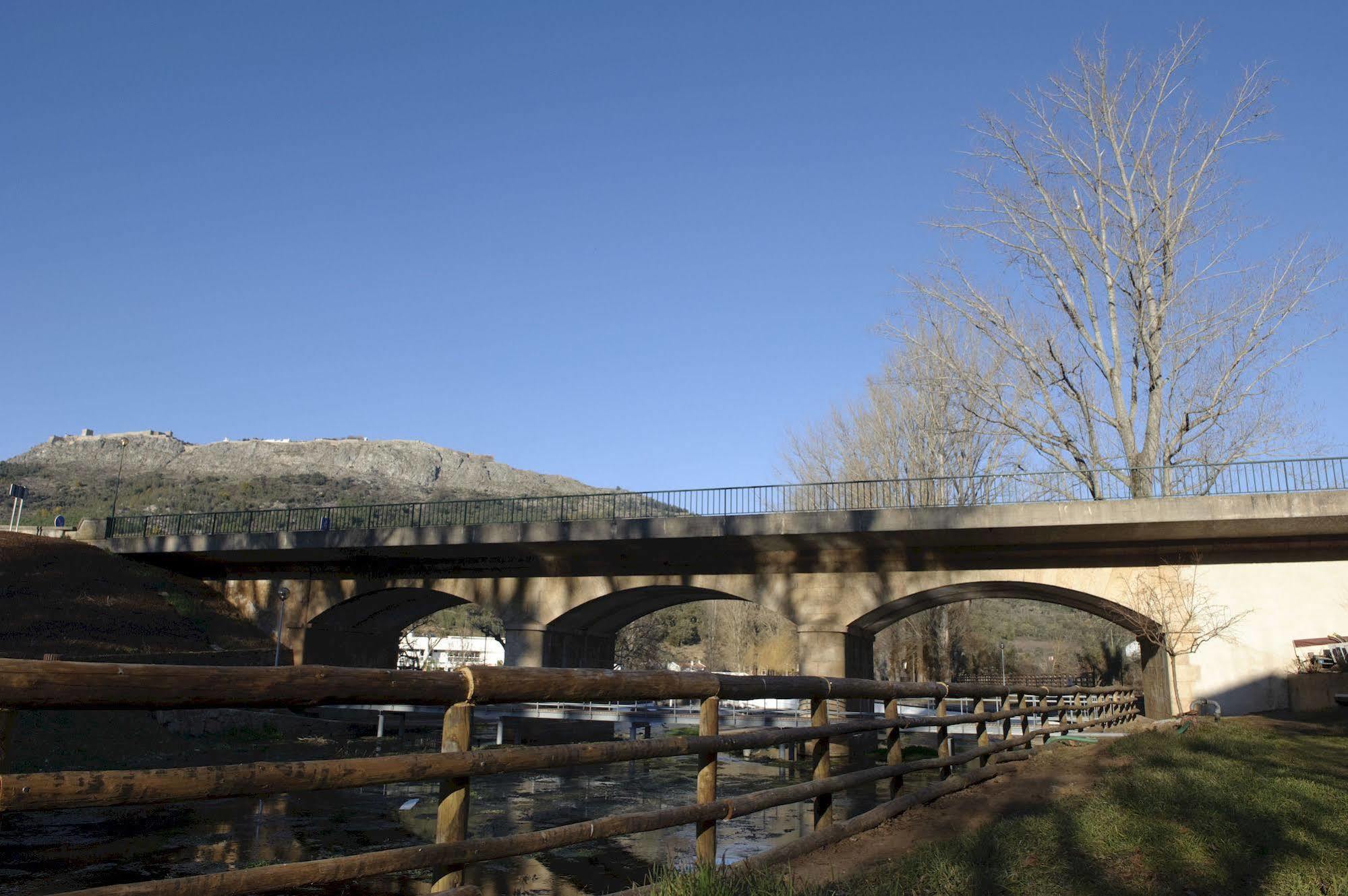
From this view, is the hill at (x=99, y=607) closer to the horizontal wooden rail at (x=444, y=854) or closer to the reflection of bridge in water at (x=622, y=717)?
the reflection of bridge in water at (x=622, y=717)

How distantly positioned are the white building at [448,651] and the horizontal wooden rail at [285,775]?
170 ft

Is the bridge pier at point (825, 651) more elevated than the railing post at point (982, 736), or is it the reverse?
the bridge pier at point (825, 651)

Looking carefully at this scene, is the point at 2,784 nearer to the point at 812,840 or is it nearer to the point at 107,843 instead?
the point at 812,840

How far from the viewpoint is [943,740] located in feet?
32.2

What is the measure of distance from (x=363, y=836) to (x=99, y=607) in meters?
25.0

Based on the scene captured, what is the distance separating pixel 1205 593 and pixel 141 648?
Answer: 2883 cm

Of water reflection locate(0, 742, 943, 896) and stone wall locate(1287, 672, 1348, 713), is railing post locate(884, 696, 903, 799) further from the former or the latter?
stone wall locate(1287, 672, 1348, 713)

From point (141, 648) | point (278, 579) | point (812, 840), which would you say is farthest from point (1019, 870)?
point (278, 579)

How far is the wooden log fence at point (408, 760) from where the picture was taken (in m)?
2.90

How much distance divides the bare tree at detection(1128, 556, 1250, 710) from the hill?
2653cm

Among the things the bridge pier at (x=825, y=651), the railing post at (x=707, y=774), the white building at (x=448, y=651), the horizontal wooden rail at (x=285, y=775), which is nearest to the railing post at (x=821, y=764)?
the railing post at (x=707, y=774)

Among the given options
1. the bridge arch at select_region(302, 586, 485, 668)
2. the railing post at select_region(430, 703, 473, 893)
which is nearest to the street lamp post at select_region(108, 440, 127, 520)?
the bridge arch at select_region(302, 586, 485, 668)

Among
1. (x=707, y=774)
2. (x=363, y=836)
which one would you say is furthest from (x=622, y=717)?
(x=707, y=774)

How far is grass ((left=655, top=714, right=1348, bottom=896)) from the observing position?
5.39m
